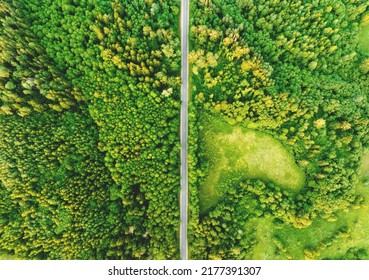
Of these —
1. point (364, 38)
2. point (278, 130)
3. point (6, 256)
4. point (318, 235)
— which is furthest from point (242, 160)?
point (6, 256)

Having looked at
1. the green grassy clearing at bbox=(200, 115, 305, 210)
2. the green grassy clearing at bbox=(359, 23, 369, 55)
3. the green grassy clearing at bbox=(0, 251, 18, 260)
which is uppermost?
the green grassy clearing at bbox=(359, 23, 369, 55)

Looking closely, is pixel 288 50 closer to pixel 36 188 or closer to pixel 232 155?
pixel 232 155

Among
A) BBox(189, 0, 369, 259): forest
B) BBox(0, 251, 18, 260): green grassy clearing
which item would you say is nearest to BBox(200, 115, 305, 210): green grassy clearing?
BBox(189, 0, 369, 259): forest

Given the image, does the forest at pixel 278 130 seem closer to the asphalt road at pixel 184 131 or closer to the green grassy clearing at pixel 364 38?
the asphalt road at pixel 184 131

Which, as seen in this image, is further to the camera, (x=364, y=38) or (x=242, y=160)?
(x=364, y=38)

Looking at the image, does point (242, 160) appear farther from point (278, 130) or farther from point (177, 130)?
point (177, 130)

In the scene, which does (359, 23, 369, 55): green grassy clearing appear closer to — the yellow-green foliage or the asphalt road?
the yellow-green foliage
